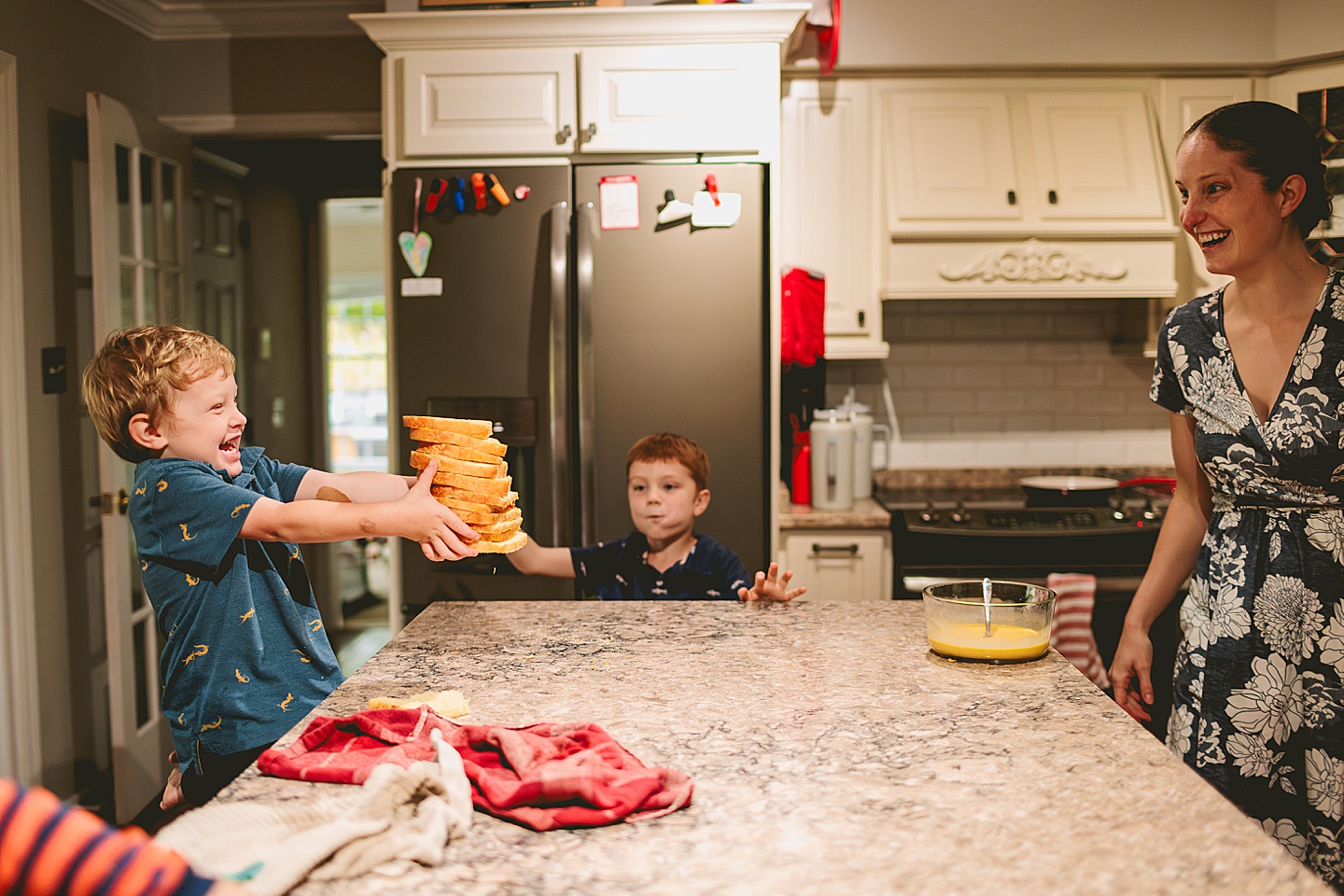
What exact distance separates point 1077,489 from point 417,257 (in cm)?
208

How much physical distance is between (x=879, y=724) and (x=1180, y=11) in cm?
295

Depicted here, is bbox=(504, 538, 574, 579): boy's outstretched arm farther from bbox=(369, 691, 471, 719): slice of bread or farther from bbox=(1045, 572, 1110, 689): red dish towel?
bbox=(1045, 572, 1110, 689): red dish towel

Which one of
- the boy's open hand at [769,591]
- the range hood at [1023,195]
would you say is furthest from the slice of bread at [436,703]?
the range hood at [1023,195]

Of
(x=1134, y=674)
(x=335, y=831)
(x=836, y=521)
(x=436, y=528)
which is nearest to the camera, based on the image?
(x=335, y=831)

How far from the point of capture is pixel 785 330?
2996mm

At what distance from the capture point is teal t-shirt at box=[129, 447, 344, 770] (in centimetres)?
136

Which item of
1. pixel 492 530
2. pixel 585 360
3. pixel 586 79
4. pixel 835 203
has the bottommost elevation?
pixel 492 530

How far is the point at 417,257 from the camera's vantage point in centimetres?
270

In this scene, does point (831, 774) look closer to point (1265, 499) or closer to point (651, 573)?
point (1265, 499)

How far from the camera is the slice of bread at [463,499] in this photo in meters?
1.30

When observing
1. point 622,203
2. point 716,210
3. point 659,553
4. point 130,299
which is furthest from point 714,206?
point 130,299

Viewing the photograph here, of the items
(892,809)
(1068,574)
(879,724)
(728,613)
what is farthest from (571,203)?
(892,809)

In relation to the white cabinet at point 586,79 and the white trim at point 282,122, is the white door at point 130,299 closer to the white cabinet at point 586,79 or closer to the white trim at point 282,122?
the white trim at point 282,122


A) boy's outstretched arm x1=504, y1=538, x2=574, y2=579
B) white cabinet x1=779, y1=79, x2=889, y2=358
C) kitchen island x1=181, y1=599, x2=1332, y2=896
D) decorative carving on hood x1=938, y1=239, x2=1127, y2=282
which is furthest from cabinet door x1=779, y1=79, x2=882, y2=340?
kitchen island x1=181, y1=599, x2=1332, y2=896
